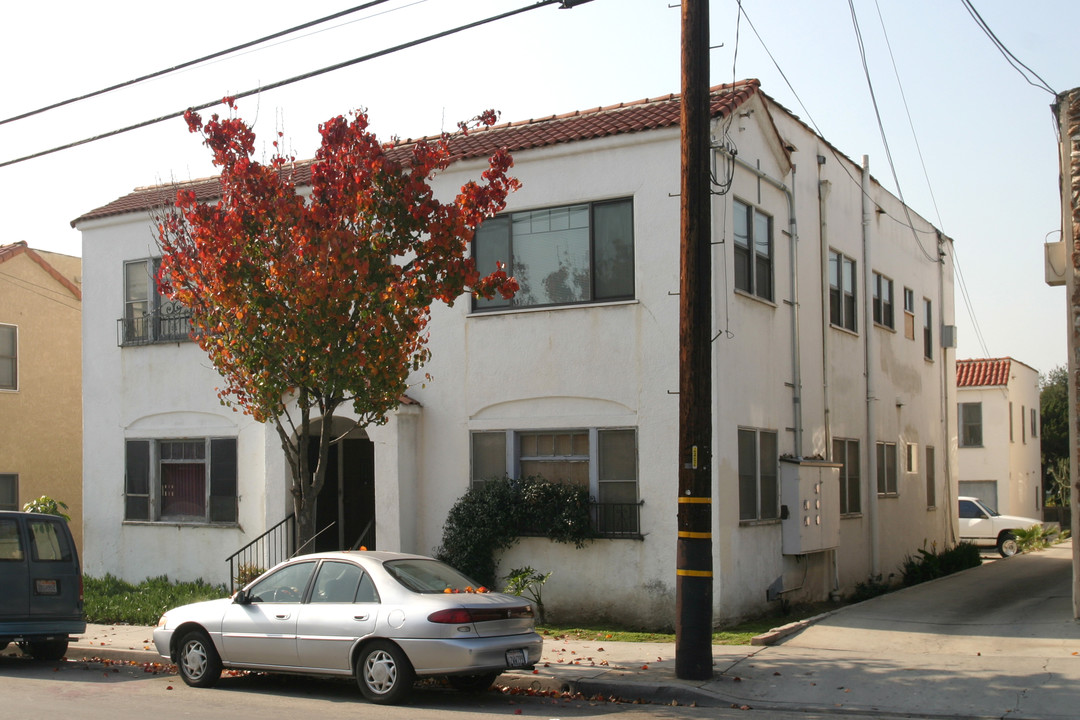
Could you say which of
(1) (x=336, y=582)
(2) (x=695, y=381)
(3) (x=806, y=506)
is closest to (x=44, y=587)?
(1) (x=336, y=582)

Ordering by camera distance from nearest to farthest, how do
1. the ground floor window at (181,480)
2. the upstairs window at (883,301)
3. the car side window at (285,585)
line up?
the car side window at (285,585) → the ground floor window at (181,480) → the upstairs window at (883,301)

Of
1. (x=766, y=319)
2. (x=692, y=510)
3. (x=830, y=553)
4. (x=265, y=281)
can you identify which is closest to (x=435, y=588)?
(x=692, y=510)

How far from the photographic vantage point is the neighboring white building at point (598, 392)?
14.5 metres

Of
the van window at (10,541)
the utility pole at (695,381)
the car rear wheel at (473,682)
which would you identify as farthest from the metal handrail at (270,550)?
the utility pole at (695,381)

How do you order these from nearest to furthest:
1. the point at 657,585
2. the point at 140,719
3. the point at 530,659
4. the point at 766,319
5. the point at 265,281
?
the point at 140,719
the point at 530,659
the point at 265,281
the point at 657,585
the point at 766,319

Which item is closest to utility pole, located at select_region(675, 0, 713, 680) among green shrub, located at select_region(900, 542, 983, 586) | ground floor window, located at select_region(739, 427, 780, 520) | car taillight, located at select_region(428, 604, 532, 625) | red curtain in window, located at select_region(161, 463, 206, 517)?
car taillight, located at select_region(428, 604, 532, 625)

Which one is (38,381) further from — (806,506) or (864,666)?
(864,666)

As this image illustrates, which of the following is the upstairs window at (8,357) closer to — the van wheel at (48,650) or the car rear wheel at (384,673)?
the van wheel at (48,650)

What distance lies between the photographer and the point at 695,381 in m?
10.6

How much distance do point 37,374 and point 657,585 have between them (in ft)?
56.4

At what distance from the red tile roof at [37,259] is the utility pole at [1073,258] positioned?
68.7 feet

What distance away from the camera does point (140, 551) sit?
736 inches

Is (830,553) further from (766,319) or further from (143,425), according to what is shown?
(143,425)

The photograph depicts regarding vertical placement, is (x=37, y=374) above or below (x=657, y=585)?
above
